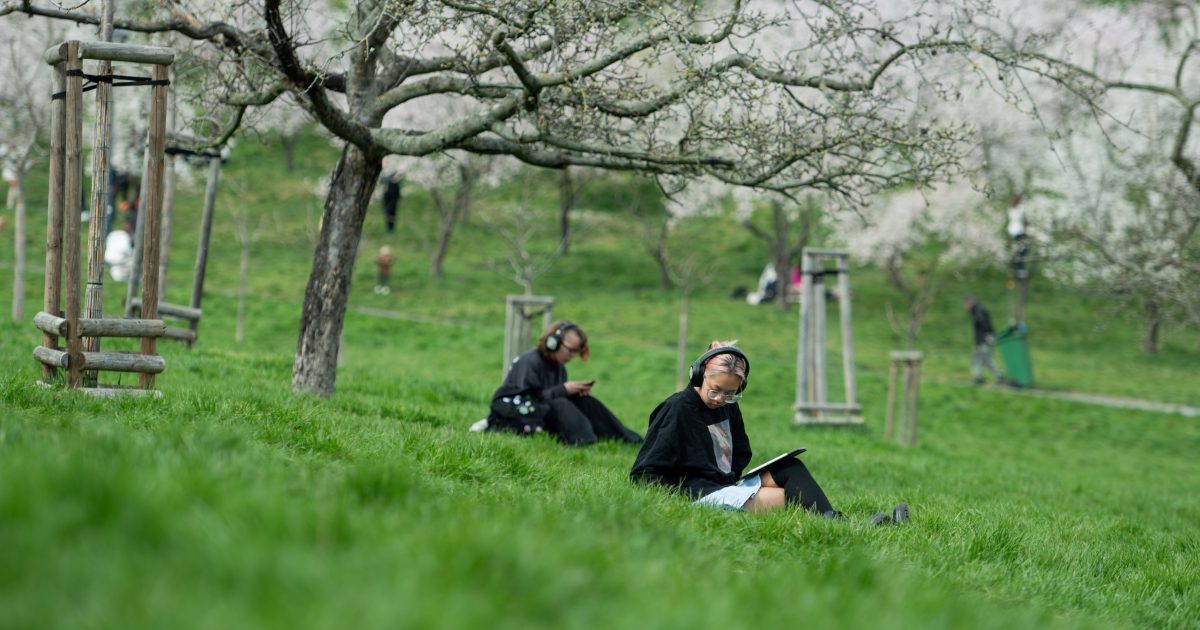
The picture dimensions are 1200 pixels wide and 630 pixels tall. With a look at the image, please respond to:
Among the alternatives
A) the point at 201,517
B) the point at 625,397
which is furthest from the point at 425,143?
the point at 625,397

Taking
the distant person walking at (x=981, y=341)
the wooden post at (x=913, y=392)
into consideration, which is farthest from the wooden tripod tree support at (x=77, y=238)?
the distant person walking at (x=981, y=341)

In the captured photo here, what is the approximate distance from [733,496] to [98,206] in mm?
5241

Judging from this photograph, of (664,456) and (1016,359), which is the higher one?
(1016,359)

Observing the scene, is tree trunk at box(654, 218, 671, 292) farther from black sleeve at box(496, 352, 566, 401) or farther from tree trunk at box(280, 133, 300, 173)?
black sleeve at box(496, 352, 566, 401)

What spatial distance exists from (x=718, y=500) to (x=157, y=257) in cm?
479

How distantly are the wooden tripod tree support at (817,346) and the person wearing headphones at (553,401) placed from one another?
7.59m

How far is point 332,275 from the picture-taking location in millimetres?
Result: 11125

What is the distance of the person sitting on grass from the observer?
7258 millimetres

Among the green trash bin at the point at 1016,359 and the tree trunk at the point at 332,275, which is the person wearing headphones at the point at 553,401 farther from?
the green trash bin at the point at 1016,359

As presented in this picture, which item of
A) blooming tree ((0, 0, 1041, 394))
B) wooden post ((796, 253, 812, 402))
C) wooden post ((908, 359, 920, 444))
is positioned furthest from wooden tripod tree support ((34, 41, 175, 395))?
wooden post ((908, 359, 920, 444))

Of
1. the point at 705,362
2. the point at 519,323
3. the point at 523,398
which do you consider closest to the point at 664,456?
the point at 705,362

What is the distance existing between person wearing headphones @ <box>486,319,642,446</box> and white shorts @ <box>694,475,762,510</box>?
10.6 ft

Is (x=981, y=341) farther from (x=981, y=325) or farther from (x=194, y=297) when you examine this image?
(x=194, y=297)

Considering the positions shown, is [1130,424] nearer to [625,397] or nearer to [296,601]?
[625,397]
